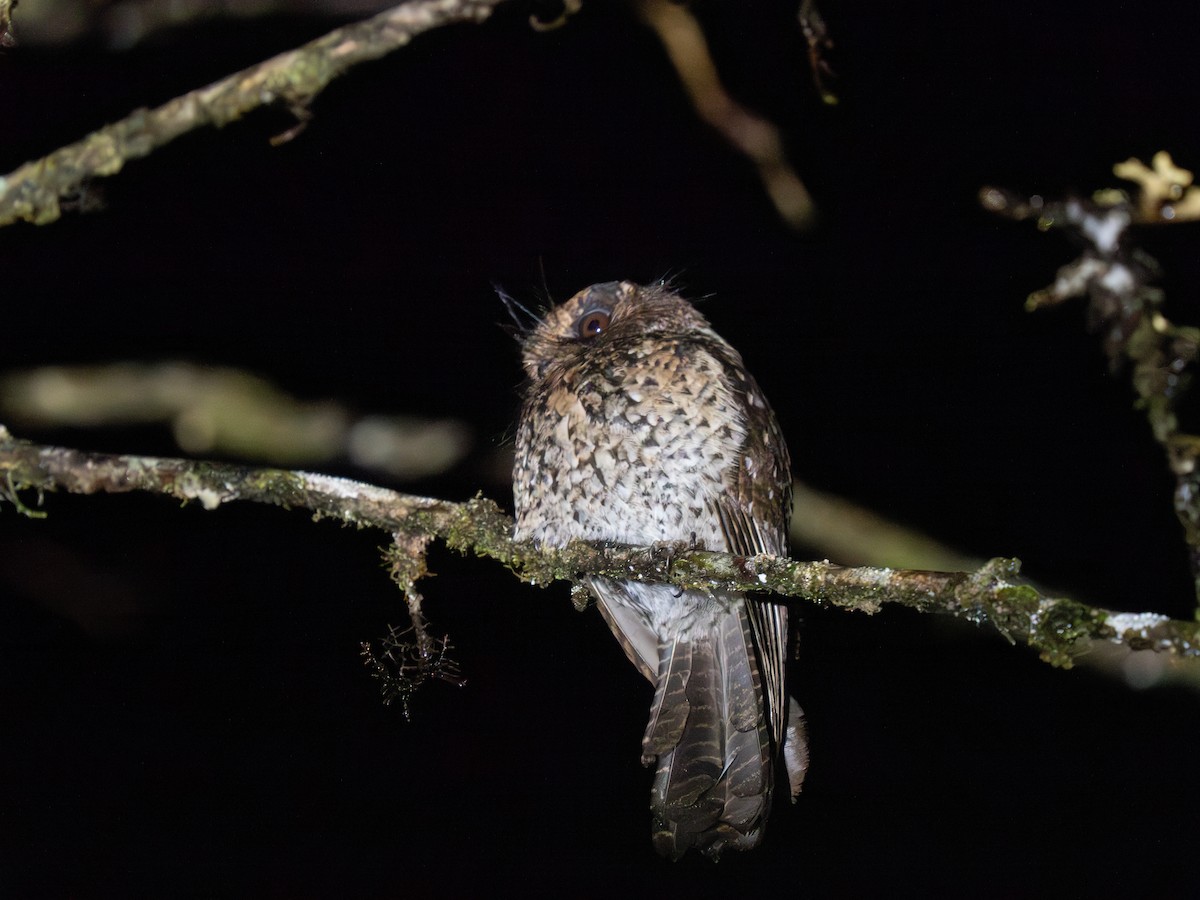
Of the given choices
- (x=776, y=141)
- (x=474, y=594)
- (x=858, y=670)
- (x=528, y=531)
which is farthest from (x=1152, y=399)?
(x=858, y=670)

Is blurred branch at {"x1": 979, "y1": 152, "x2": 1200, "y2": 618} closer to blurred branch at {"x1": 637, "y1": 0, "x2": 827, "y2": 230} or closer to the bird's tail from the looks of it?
blurred branch at {"x1": 637, "y1": 0, "x2": 827, "y2": 230}

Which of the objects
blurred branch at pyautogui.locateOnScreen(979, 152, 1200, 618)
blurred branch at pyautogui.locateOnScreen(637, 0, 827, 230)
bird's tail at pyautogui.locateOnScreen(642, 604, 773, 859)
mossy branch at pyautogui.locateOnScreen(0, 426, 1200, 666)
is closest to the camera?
blurred branch at pyautogui.locateOnScreen(979, 152, 1200, 618)

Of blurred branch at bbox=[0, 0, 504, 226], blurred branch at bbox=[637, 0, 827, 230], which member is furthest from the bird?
blurred branch at bbox=[0, 0, 504, 226]

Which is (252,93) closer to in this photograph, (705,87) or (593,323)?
(705,87)

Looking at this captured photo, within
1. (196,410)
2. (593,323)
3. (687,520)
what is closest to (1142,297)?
(687,520)

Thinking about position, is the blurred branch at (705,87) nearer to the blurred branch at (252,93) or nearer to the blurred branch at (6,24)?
the blurred branch at (252,93)

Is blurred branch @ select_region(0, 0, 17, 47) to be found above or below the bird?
above

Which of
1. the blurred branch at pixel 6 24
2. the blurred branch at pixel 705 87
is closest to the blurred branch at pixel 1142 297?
the blurred branch at pixel 705 87
